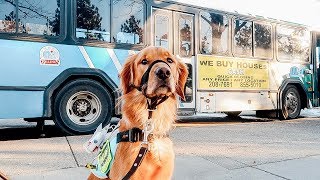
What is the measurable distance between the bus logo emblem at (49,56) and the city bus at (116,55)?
0.02 m

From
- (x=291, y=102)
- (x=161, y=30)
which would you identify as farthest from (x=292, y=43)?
(x=161, y=30)

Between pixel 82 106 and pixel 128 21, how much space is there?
6.82 feet

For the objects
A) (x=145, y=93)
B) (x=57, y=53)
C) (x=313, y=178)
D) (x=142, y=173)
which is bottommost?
(x=313, y=178)

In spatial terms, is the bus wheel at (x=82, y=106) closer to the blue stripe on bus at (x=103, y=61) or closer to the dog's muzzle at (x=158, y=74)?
the blue stripe on bus at (x=103, y=61)

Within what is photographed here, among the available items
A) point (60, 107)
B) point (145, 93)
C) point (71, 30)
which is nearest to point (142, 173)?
point (145, 93)

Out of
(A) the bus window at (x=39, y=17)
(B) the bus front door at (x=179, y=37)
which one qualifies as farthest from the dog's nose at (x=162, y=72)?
(B) the bus front door at (x=179, y=37)

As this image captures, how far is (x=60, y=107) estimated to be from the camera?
586 centimetres

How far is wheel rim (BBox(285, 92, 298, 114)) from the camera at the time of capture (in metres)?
9.53

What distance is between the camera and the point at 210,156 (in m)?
4.44

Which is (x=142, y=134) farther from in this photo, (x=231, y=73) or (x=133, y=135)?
Answer: (x=231, y=73)

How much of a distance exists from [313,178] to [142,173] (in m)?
2.34

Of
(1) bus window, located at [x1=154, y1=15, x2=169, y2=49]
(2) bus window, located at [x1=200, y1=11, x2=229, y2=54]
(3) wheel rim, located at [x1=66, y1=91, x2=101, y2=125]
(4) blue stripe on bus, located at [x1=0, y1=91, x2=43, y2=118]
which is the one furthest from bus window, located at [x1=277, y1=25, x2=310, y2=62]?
(4) blue stripe on bus, located at [x1=0, y1=91, x2=43, y2=118]

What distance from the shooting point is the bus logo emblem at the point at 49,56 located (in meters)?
5.80

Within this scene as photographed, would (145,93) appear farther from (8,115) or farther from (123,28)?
(123,28)
